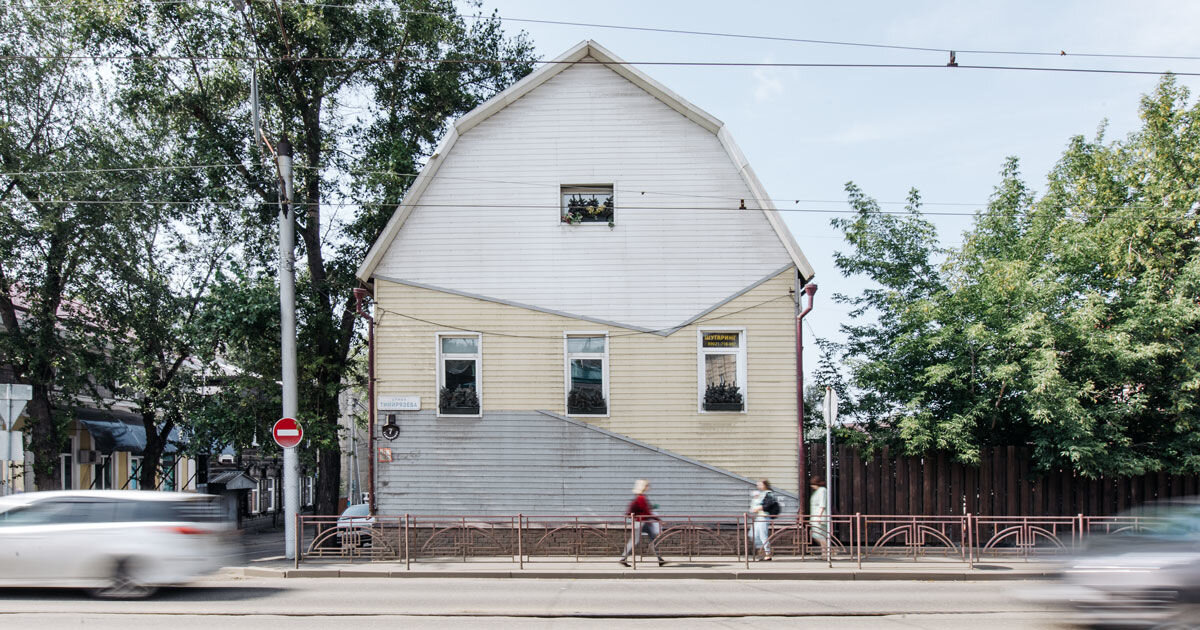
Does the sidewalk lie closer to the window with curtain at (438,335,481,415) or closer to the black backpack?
the black backpack

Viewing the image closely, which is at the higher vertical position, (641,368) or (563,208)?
(563,208)

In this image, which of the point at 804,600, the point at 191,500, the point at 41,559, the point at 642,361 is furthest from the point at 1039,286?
the point at 41,559

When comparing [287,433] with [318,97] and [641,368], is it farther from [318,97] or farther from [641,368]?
[318,97]

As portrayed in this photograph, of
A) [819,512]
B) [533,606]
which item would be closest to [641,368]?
[819,512]

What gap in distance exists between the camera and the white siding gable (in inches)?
726

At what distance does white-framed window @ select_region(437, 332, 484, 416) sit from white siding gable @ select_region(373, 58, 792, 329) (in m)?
1.04

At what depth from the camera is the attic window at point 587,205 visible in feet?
61.4

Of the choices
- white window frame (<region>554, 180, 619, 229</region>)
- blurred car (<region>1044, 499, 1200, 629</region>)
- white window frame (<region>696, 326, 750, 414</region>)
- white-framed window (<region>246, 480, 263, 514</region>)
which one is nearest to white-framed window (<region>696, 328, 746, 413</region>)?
white window frame (<region>696, 326, 750, 414</region>)

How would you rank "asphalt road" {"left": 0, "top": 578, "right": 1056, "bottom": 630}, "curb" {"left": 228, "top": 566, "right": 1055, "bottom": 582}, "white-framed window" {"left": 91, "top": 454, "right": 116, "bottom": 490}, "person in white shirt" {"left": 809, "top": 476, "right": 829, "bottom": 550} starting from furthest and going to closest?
"white-framed window" {"left": 91, "top": 454, "right": 116, "bottom": 490} → "person in white shirt" {"left": 809, "top": 476, "right": 829, "bottom": 550} → "curb" {"left": 228, "top": 566, "right": 1055, "bottom": 582} → "asphalt road" {"left": 0, "top": 578, "right": 1056, "bottom": 630}

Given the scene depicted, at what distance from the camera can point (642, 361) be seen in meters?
18.2

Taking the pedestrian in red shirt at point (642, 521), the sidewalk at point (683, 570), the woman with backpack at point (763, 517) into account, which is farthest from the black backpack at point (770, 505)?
the pedestrian in red shirt at point (642, 521)

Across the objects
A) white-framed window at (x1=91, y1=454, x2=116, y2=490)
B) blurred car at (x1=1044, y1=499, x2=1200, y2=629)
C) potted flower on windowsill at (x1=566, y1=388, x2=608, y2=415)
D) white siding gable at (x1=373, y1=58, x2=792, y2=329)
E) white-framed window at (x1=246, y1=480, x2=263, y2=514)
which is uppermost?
white siding gable at (x1=373, y1=58, x2=792, y2=329)

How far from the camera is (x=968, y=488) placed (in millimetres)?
18453

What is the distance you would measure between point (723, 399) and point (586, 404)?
270 cm
